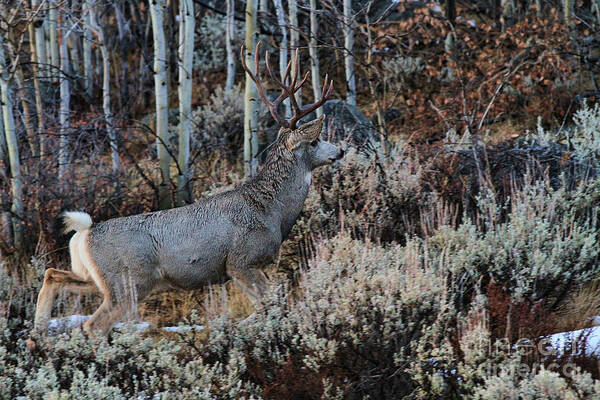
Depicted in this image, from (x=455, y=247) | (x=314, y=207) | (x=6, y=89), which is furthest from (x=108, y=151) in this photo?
(x=455, y=247)

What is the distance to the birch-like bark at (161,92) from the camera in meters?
7.95

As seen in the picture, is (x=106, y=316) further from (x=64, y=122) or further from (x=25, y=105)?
(x=64, y=122)

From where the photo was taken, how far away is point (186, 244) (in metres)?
5.91

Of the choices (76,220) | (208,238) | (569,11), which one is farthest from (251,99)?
(569,11)

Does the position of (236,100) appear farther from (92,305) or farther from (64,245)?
(92,305)

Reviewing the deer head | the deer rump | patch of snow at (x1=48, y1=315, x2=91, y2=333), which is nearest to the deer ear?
the deer head

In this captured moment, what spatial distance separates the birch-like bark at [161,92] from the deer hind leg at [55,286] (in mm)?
2301

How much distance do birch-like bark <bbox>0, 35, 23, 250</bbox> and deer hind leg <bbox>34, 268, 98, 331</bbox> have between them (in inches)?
78.6

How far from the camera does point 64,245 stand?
24.9ft

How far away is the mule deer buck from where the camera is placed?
18.7ft

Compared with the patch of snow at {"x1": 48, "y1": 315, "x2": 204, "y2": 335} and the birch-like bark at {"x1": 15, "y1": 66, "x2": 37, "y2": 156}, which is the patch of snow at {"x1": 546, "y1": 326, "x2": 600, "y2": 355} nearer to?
the patch of snow at {"x1": 48, "y1": 315, "x2": 204, "y2": 335}

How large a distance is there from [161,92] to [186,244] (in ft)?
8.99

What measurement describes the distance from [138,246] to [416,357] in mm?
2434

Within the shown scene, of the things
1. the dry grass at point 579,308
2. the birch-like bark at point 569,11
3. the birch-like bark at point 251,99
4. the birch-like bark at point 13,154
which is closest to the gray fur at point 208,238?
the birch-like bark at point 251,99
